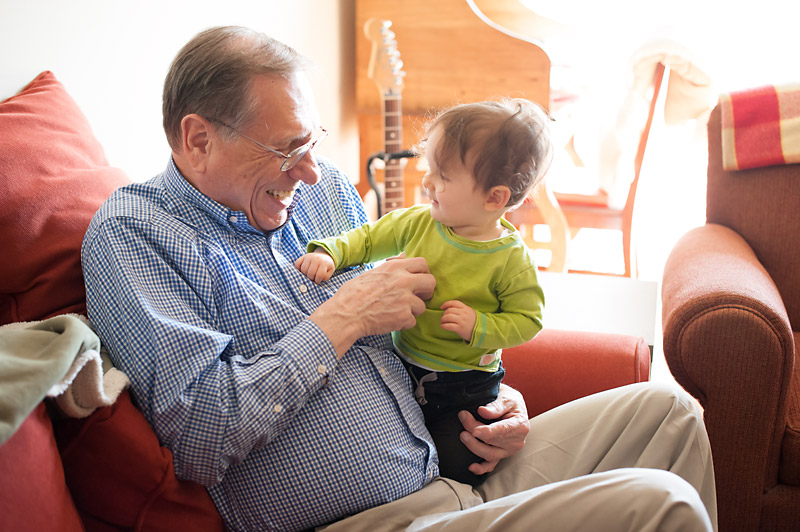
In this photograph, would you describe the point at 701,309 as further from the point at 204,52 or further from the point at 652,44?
the point at 652,44

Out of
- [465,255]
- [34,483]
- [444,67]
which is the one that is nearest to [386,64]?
[444,67]

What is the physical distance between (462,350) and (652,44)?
75.1 inches

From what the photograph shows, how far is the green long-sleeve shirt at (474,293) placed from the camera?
125 cm

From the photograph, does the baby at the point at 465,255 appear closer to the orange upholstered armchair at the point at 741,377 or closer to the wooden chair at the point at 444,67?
the orange upholstered armchair at the point at 741,377

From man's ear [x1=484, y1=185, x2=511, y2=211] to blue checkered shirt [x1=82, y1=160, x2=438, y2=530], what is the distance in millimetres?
338

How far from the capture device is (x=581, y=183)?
3656 mm

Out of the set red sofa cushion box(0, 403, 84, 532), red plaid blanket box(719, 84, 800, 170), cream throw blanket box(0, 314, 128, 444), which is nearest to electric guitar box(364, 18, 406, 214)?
red plaid blanket box(719, 84, 800, 170)

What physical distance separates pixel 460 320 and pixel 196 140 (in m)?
0.56

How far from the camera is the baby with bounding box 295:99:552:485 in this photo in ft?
3.94

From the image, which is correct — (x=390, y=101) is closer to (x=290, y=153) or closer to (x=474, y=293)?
(x=290, y=153)

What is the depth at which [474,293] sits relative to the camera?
128cm

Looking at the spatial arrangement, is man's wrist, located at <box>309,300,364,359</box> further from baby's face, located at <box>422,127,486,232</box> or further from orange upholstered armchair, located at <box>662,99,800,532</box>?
orange upholstered armchair, located at <box>662,99,800,532</box>

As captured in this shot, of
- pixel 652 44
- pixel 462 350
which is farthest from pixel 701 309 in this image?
pixel 652 44

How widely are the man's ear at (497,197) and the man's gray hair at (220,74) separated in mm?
417
